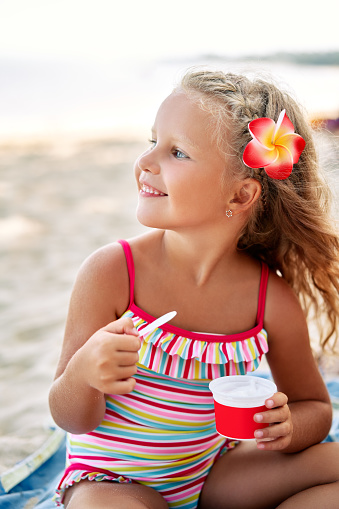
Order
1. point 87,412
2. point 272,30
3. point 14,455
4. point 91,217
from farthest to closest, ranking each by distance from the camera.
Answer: point 272,30, point 91,217, point 14,455, point 87,412

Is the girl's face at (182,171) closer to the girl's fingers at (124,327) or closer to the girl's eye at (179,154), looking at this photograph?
the girl's eye at (179,154)

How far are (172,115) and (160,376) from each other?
2.11 ft

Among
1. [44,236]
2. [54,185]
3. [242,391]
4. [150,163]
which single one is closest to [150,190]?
[150,163]

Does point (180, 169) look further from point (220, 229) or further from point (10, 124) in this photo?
point (10, 124)

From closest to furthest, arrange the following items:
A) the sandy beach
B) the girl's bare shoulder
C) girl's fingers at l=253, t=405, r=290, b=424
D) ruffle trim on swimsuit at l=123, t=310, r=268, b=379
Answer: girl's fingers at l=253, t=405, r=290, b=424 < ruffle trim on swimsuit at l=123, t=310, r=268, b=379 < the girl's bare shoulder < the sandy beach

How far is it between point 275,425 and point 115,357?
16.1 inches

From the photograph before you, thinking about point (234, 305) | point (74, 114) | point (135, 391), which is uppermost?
point (234, 305)

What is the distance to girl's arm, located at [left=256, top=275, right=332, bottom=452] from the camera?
1577mm

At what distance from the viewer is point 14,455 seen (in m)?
2.00

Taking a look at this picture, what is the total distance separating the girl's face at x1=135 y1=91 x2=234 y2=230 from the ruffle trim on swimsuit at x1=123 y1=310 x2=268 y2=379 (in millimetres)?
270

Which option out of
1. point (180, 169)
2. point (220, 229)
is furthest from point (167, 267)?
point (180, 169)

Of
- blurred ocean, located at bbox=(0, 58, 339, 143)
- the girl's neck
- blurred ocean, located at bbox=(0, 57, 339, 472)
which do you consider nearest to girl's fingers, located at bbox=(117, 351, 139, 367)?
the girl's neck

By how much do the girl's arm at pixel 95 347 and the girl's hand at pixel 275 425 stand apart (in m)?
0.30

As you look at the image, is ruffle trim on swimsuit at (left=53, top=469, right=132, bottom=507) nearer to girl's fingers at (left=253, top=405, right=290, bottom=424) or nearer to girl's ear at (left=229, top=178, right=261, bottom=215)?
girl's fingers at (left=253, top=405, right=290, bottom=424)
